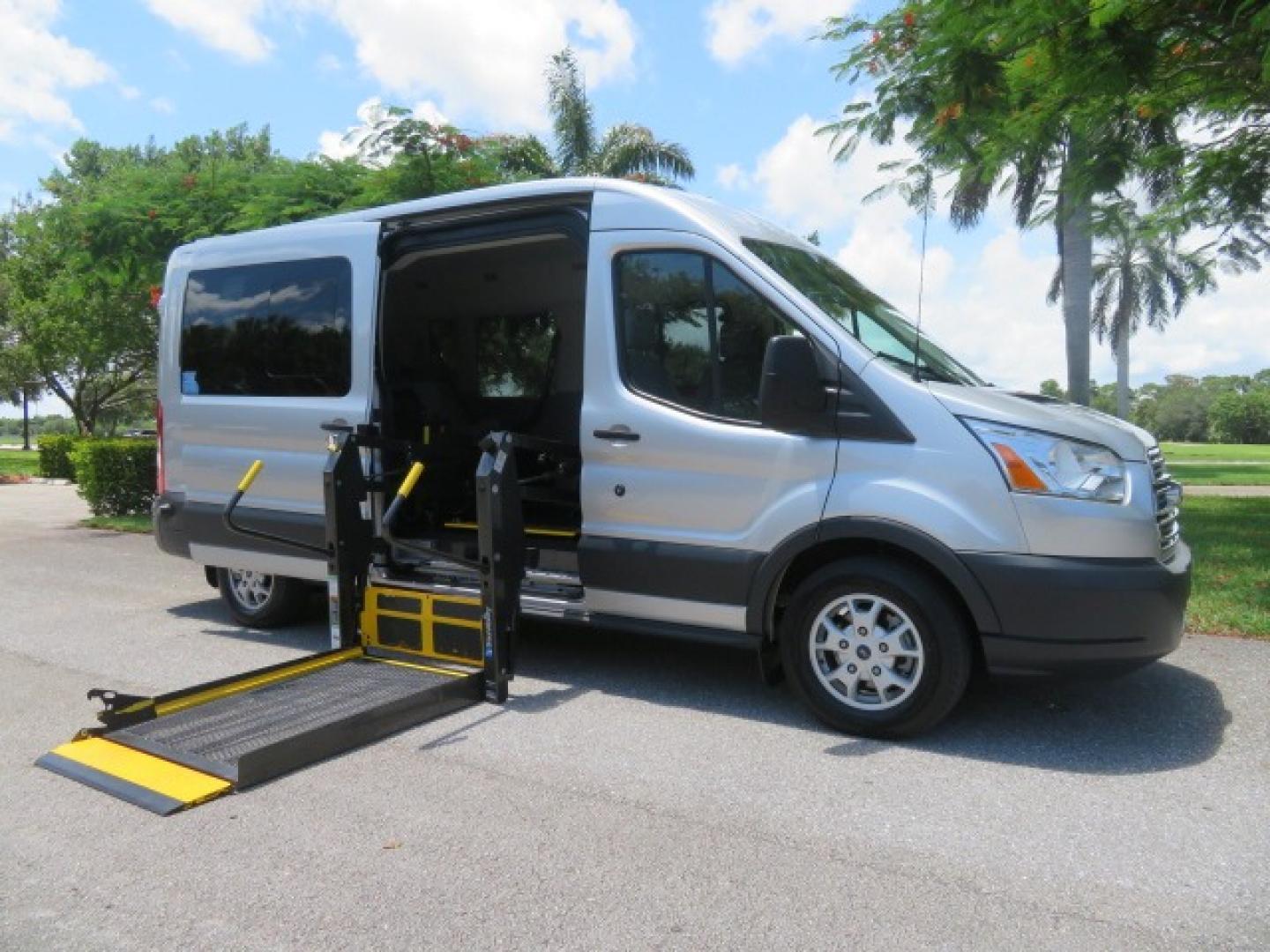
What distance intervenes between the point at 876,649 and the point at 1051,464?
1085 mm

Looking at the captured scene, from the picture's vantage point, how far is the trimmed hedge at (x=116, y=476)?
47.4ft

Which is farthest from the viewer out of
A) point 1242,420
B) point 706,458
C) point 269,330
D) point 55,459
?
point 1242,420

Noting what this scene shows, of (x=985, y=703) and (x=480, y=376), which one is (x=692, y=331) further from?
(x=480, y=376)

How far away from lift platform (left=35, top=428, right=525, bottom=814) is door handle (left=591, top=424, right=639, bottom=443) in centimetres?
47

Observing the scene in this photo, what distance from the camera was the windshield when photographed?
15.6 ft

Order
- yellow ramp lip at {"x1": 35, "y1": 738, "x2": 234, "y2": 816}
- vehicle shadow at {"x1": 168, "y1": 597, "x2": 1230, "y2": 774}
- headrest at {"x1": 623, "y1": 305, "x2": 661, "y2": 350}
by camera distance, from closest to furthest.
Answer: yellow ramp lip at {"x1": 35, "y1": 738, "x2": 234, "y2": 816} < vehicle shadow at {"x1": 168, "y1": 597, "x2": 1230, "y2": 774} < headrest at {"x1": 623, "y1": 305, "x2": 661, "y2": 350}

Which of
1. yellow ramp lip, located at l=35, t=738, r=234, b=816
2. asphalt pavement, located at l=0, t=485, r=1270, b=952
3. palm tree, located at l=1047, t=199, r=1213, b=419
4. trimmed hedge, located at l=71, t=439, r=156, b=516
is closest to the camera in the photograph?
asphalt pavement, located at l=0, t=485, r=1270, b=952

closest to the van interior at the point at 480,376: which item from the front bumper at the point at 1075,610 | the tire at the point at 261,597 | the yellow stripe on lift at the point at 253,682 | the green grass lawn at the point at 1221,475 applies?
the tire at the point at 261,597

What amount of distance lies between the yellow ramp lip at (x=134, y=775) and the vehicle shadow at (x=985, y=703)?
0.98m

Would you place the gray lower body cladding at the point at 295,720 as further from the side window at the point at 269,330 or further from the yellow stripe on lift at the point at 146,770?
the side window at the point at 269,330

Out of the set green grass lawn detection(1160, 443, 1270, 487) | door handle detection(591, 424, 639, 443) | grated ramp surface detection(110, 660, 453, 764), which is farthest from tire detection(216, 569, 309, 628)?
green grass lawn detection(1160, 443, 1270, 487)

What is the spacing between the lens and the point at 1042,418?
167 inches

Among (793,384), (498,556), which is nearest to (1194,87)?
(793,384)

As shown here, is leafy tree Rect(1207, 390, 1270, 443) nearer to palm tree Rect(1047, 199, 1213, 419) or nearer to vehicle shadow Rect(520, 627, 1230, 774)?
palm tree Rect(1047, 199, 1213, 419)
